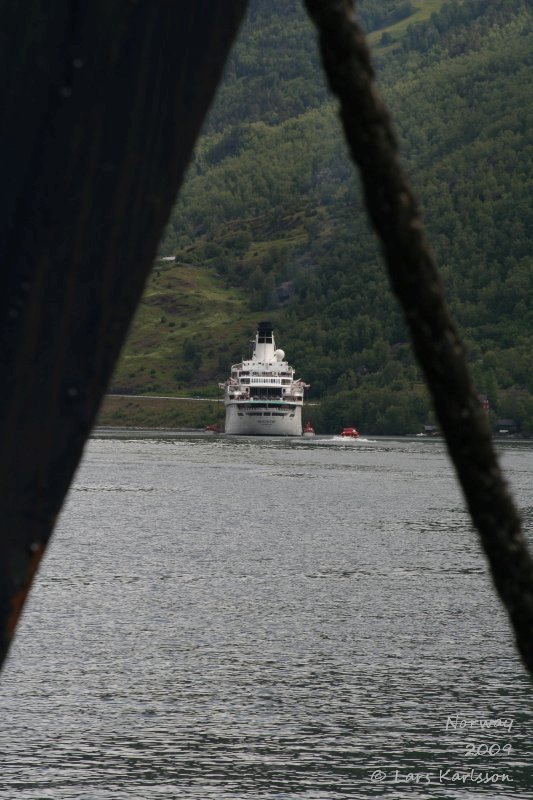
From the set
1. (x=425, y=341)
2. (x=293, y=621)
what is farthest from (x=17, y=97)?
(x=293, y=621)

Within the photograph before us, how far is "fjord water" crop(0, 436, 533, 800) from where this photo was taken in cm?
2688

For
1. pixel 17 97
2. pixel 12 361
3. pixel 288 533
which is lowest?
pixel 288 533

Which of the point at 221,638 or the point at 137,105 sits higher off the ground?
the point at 137,105

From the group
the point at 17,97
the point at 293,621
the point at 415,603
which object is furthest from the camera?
the point at 415,603

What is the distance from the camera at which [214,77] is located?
10.6 ft

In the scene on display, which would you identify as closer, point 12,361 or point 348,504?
point 12,361

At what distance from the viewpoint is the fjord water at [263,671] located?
2688 cm

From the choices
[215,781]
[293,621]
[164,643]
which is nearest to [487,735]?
[215,781]

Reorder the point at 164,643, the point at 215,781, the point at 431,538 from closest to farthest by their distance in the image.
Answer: the point at 215,781 < the point at 164,643 < the point at 431,538

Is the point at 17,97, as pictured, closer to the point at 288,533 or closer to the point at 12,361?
the point at 12,361

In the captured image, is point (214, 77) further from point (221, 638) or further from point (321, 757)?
point (221, 638)

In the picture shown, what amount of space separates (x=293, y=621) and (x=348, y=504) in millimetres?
57282

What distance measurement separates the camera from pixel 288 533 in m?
82.2

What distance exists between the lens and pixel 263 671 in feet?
124
